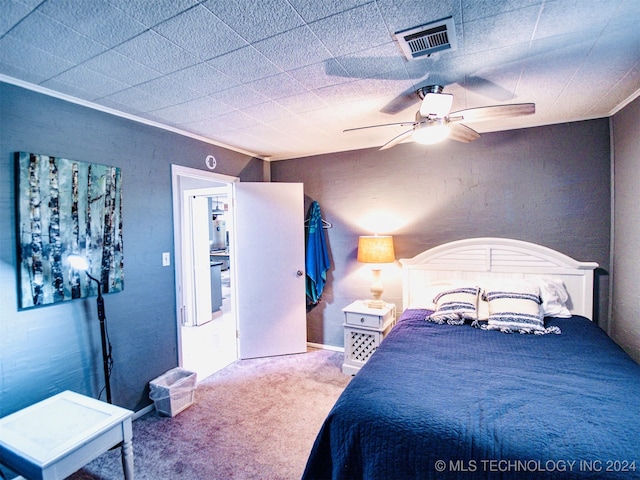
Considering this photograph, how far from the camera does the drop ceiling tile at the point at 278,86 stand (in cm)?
197

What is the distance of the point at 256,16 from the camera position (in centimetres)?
139

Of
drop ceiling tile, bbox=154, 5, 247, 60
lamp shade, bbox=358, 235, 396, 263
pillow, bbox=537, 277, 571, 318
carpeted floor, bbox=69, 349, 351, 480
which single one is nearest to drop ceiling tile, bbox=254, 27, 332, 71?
drop ceiling tile, bbox=154, 5, 247, 60

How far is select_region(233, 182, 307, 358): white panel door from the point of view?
3686 millimetres

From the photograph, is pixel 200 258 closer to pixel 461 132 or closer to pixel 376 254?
pixel 376 254

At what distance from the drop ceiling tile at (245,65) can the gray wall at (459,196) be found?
1.97 meters

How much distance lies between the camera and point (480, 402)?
57.8 inches

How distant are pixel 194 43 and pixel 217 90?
1.79 feet

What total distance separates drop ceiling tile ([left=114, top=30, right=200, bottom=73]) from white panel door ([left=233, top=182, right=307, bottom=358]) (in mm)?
1900

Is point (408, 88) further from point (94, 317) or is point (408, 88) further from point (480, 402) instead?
point (94, 317)

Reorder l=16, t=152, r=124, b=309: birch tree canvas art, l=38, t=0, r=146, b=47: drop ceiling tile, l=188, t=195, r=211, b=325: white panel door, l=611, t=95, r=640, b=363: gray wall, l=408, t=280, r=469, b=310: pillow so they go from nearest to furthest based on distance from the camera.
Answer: l=38, t=0, r=146, b=47: drop ceiling tile
l=16, t=152, r=124, b=309: birch tree canvas art
l=611, t=95, r=640, b=363: gray wall
l=408, t=280, r=469, b=310: pillow
l=188, t=195, r=211, b=325: white panel door

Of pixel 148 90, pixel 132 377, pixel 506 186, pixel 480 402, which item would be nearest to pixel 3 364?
pixel 132 377

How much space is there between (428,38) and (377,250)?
6.70 feet

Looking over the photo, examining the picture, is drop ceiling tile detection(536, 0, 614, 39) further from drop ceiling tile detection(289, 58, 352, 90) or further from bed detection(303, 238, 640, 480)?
bed detection(303, 238, 640, 480)

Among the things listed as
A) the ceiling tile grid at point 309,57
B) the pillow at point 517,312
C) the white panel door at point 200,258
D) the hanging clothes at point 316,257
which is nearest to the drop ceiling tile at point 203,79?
the ceiling tile grid at point 309,57
